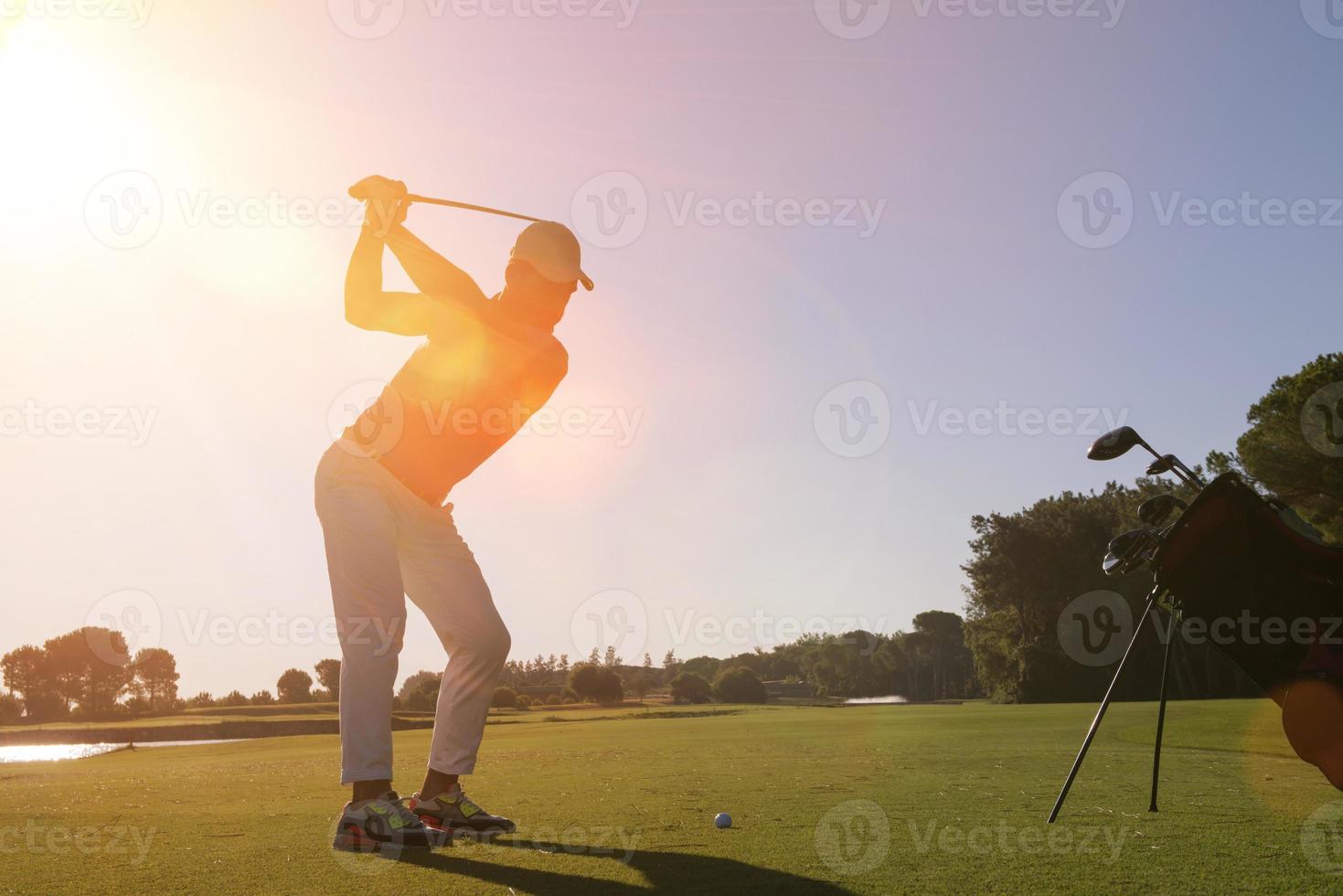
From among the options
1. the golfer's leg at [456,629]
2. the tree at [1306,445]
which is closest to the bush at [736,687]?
the tree at [1306,445]

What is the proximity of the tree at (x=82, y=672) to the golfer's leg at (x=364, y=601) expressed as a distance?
7505 cm

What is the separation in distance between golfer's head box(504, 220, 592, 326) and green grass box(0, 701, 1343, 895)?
286 centimetres

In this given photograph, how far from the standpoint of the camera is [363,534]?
5.06 meters

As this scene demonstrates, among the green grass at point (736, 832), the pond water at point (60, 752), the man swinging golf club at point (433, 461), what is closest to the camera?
the green grass at point (736, 832)

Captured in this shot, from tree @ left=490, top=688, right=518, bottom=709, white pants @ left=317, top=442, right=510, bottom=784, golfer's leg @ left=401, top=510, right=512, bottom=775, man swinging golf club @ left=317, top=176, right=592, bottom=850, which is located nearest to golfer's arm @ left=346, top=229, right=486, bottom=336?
man swinging golf club @ left=317, top=176, right=592, bottom=850

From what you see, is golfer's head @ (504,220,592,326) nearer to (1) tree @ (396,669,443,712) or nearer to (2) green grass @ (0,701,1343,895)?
(2) green grass @ (0,701,1343,895)

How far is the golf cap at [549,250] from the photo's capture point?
5.40 meters

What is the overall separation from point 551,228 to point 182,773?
25.9 feet

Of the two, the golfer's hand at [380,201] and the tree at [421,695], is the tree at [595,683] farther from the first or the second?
the golfer's hand at [380,201]

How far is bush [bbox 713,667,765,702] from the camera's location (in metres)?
86.9

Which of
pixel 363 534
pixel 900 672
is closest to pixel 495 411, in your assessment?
pixel 363 534

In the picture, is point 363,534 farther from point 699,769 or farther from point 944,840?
point 699,769

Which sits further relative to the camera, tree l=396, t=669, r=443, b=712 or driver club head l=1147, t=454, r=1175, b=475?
tree l=396, t=669, r=443, b=712

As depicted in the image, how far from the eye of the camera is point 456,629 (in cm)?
534
